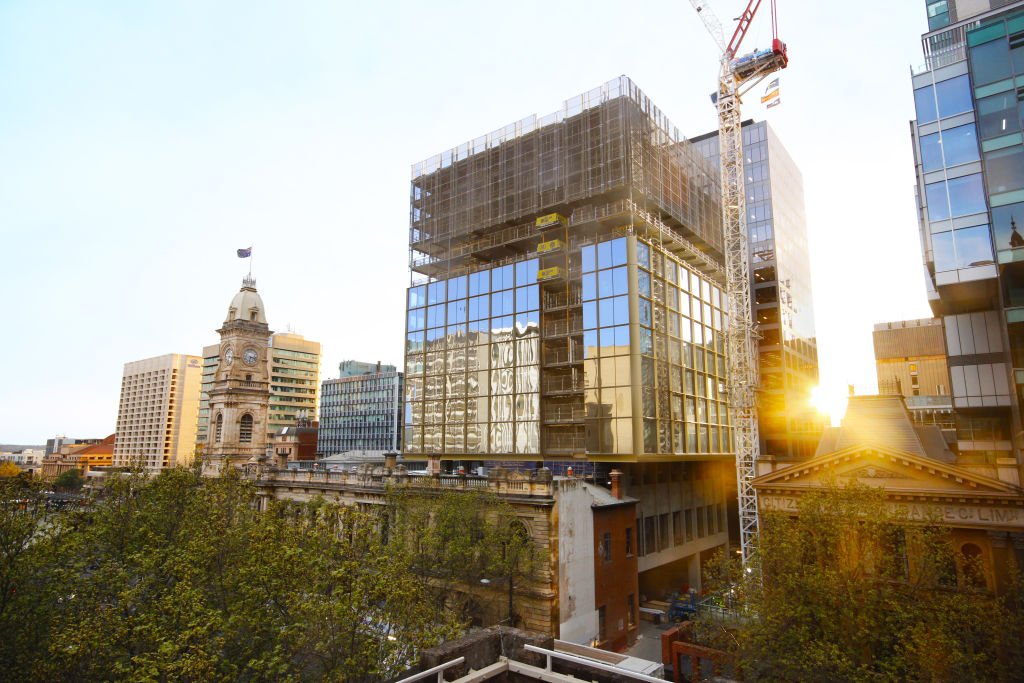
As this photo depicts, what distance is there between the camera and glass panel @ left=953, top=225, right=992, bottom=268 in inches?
1567

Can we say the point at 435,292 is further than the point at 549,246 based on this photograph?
Yes

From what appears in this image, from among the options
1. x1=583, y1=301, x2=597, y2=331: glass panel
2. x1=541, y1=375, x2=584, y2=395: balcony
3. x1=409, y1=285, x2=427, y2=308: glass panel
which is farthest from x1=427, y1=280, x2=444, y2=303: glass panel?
x1=583, y1=301, x2=597, y2=331: glass panel

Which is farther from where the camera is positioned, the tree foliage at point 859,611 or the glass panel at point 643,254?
the glass panel at point 643,254

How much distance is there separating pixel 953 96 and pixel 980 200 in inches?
374

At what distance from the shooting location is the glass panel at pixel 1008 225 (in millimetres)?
37625

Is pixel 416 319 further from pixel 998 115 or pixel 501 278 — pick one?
pixel 998 115

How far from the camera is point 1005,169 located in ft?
128

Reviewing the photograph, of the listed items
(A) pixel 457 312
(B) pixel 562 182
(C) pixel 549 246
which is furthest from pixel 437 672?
(B) pixel 562 182

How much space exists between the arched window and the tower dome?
1091 centimetres

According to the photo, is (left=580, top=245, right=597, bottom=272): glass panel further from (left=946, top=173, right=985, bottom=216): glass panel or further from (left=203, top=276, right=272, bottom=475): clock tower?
(left=203, top=276, right=272, bottom=475): clock tower

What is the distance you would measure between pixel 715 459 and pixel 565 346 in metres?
21.9

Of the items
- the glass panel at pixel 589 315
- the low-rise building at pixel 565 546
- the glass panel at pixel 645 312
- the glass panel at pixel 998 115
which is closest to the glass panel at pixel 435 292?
the glass panel at pixel 589 315

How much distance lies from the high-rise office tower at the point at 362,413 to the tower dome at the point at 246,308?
229ft

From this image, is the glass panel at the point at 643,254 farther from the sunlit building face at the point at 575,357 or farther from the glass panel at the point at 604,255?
the glass panel at the point at 604,255
